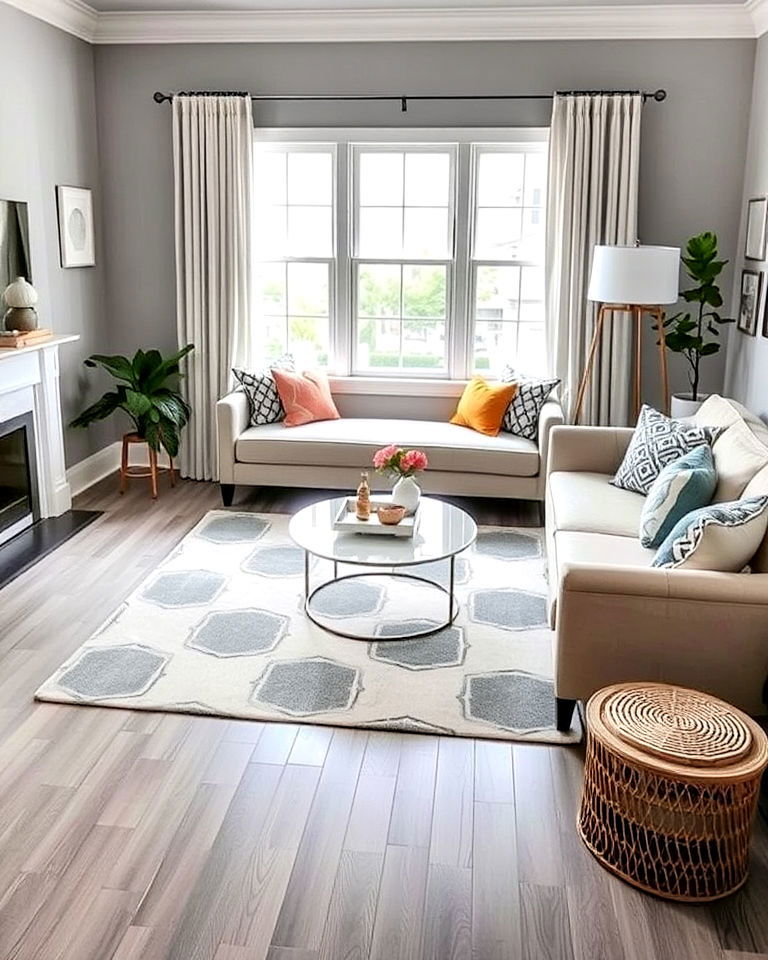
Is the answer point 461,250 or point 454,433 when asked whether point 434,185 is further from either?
point 454,433

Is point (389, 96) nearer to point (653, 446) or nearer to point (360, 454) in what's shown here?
point (360, 454)

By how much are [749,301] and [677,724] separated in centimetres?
332

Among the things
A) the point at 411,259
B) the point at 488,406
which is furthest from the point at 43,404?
the point at 488,406

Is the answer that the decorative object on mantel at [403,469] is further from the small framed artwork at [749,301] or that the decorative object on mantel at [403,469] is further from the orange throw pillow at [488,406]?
the small framed artwork at [749,301]

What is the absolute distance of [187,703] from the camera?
3.13 metres

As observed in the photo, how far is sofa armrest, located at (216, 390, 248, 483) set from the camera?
5164mm

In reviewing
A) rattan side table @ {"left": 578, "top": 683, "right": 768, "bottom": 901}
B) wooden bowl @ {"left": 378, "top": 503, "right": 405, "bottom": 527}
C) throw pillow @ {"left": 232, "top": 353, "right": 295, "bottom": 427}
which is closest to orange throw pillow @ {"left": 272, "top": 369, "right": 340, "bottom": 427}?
throw pillow @ {"left": 232, "top": 353, "right": 295, "bottom": 427}

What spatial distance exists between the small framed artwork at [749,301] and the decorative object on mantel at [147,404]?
3.19m

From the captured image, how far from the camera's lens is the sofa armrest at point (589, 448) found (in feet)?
14.6

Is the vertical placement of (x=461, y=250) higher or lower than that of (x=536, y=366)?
higher

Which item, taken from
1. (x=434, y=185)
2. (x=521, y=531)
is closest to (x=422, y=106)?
(x=434, y=185)

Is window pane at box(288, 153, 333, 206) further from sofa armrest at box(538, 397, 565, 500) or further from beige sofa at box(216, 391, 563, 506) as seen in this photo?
sofa armrest at box(538, 397, 565, 500)

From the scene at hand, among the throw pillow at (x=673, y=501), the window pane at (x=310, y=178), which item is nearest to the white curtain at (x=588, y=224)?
the window pane at (x=310, y=178)

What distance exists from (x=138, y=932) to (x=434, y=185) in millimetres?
4539
